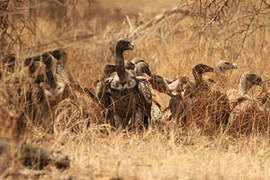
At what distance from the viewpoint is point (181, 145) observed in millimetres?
5227

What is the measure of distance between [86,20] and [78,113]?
253 inches

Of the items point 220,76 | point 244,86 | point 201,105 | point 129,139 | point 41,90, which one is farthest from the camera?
point 220,76

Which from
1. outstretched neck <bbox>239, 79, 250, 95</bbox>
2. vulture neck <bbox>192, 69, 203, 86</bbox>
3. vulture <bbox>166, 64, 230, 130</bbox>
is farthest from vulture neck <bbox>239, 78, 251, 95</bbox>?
vulture neck <bbox>192, 69, 203, 86</bbox>

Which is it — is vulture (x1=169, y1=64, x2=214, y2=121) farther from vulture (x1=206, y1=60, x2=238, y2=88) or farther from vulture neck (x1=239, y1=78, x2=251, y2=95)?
vulture neck (x1=239, y1=78, x2=251, y2=95)

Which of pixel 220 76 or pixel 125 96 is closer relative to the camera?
pixel 125 96

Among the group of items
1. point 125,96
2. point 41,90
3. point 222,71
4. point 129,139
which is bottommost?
point 129,139

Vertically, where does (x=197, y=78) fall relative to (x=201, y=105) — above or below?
above

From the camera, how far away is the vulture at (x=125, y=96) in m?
5.72

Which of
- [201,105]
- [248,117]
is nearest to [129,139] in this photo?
[201,105]

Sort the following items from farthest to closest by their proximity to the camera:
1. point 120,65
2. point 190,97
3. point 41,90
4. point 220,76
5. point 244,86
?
point 220,76 → point 244,86 → point 190,97 → point 120,65 → point 41,90

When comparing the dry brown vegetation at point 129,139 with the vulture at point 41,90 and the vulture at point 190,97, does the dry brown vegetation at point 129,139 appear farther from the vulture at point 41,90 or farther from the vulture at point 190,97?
the vulture at point 190,97

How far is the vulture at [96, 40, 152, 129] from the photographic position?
572cm

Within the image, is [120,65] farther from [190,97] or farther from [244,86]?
[244,86]

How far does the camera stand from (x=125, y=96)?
5.79 metres
